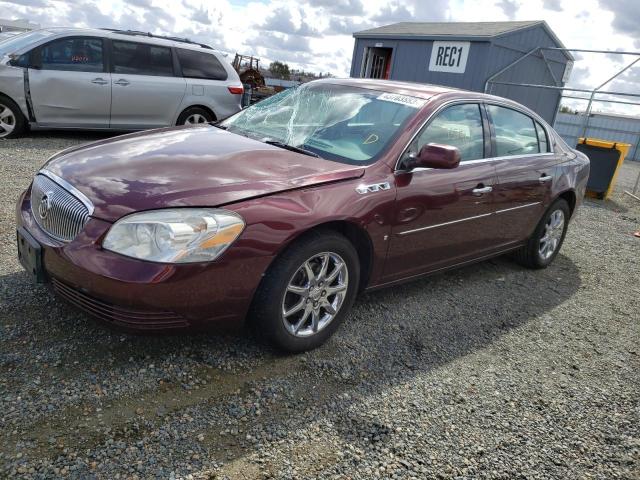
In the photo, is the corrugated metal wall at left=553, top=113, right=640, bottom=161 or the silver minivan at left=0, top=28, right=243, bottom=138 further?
the corrugated metal wall at left=553, top=113, right=640, bottom=161

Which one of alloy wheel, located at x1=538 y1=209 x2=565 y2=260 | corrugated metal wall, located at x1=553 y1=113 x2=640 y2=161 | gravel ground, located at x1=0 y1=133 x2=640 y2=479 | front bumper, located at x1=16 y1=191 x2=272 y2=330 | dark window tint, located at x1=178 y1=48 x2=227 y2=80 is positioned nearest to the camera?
gravel ground, located at x1=0 y1=133 x2=640 y2=479

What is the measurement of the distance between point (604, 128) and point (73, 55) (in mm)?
22364

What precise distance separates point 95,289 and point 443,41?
1524 cm

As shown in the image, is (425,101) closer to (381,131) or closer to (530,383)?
(381,131)

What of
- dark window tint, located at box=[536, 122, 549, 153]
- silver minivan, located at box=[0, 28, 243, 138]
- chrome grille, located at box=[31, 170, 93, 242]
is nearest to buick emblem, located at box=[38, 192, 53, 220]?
chrome grille, located at box=[31, 170, 93, 242]

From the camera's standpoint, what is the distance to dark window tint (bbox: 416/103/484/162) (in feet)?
11.8

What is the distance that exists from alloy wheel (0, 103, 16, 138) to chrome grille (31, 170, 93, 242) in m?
5.85

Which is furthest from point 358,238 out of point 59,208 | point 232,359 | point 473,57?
point 473,57

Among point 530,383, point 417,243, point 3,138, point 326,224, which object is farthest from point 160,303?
point 3,138

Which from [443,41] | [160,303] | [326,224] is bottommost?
[160,303]

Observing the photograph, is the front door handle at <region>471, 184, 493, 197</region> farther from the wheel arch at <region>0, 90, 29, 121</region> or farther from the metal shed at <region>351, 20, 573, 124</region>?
the metal shed at <region>351, 20, 573, 124</region>

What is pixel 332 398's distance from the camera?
8.97 ft

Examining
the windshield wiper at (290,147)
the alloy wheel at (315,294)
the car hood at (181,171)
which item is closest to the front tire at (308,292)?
the alloy wheel at (315,294)

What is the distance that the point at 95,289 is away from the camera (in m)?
2.46
